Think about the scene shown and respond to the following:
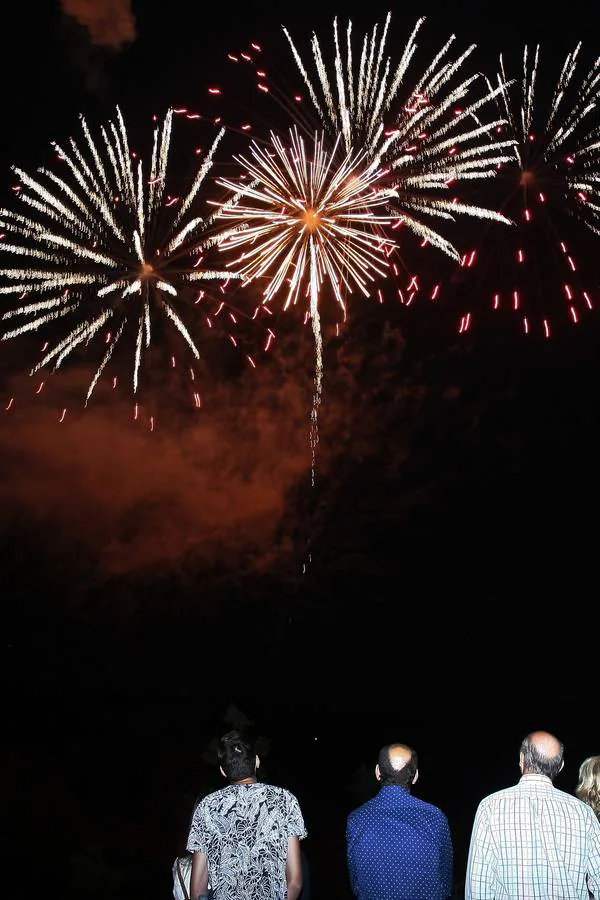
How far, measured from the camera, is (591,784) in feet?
12.2

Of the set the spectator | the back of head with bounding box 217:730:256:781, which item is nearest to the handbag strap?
the spectator

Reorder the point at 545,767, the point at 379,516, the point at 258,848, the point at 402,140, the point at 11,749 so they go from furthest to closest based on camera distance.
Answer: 1. the point at 379,516
2. the point at 11,749
3. the point at 402,140
4. the point at 258,848
5. the point at 545,767

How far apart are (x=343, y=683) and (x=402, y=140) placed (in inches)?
985

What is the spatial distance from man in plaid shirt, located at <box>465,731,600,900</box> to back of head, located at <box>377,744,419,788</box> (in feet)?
1.21

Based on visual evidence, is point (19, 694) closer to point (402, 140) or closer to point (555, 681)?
point (555, 681)

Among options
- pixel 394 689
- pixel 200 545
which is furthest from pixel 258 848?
pixel 394 689

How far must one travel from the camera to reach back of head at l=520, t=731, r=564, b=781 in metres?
3.50

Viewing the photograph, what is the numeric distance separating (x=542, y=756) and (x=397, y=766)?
58 centimetres

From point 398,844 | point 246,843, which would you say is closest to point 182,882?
point 246,843

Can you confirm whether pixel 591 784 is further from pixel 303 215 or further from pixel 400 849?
pixel 303 215

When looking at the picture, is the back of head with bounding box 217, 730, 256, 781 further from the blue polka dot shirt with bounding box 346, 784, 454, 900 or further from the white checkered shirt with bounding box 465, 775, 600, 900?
the white checkered shirt with bounding box 465, 775, 600, 900

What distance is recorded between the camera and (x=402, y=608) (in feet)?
105

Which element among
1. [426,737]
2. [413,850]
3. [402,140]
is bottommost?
[413,850]

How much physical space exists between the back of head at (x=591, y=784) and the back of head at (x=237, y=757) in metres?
1.31
